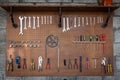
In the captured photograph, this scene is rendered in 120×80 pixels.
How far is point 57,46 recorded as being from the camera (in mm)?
3049

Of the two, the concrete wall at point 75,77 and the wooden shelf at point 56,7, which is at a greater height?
the wooden shelf at point 56,7

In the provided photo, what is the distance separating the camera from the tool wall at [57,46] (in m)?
3.02

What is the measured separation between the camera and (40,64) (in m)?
3.01

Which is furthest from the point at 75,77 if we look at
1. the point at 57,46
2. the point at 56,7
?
the point at 56,7

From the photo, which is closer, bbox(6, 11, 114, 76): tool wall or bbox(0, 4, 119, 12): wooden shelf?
bbox(0, 4, 119, 12): wooden shelf

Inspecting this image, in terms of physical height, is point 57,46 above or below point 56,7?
below

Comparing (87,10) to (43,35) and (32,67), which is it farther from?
(32,67)

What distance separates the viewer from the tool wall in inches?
119

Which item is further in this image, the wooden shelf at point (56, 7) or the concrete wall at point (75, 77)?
the concrete wall at point (75, 77)

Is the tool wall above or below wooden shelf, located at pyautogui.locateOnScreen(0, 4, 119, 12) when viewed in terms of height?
below

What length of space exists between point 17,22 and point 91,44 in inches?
37.0

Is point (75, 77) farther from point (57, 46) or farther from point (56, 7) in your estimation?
point (56, 7)

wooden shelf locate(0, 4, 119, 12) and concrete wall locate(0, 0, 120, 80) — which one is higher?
wooden shelf locate(0, 4, 119, 12)

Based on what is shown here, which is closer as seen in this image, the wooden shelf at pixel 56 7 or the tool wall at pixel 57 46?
the wooden shelf at pixel 56 7
